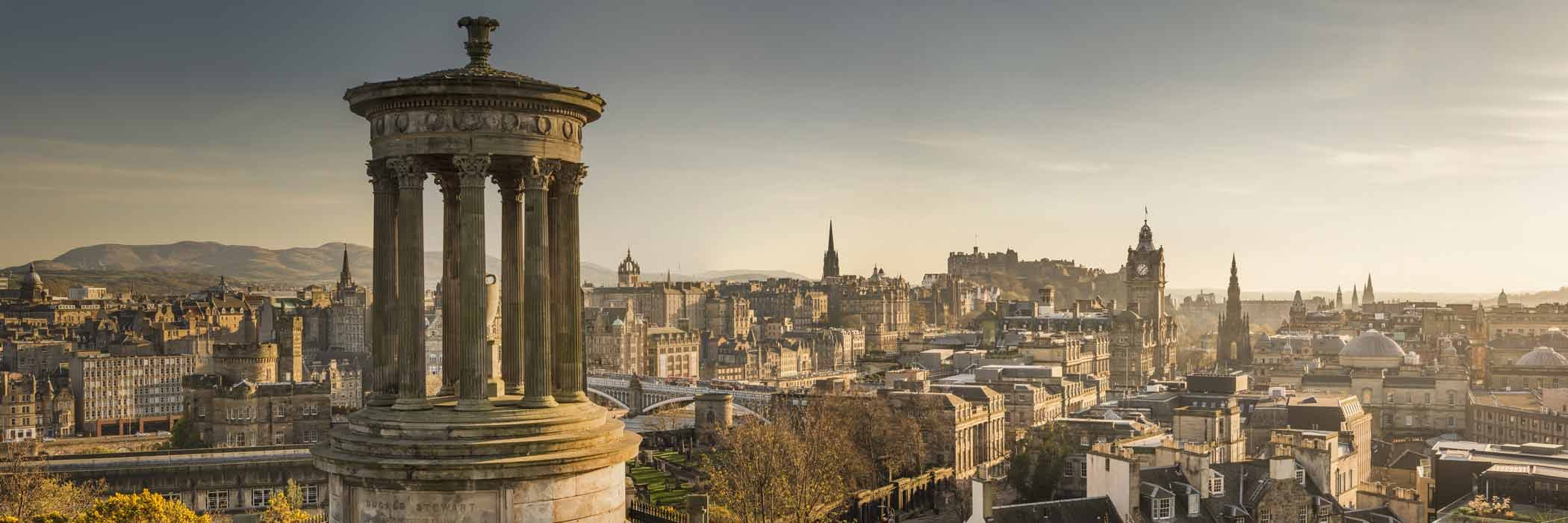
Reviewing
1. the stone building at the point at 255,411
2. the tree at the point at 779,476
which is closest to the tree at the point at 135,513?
the tree at the point at 779,476

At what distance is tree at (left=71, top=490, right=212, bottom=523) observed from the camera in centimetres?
3153

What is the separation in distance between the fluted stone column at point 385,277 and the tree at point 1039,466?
139ft

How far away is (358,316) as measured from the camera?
14425cm

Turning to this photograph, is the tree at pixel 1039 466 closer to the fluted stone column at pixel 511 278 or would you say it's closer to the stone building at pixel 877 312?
the fluted stone column at pixel 511 278

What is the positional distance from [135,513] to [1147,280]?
122403 millimetres

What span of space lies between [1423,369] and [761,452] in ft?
227

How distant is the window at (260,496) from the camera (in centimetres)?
5144

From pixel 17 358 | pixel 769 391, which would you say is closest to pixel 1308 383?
pixel 769 391

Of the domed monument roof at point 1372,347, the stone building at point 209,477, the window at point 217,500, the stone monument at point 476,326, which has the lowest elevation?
the window at point 217,500

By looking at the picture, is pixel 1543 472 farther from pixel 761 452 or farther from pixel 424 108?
pixel 424 108

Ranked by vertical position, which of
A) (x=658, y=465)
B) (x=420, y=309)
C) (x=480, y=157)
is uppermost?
(x=480, y=157)

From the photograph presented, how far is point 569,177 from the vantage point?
1238 cm

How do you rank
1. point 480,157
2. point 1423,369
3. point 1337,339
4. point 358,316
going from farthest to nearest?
point 358,316, point 1337,339, point 1423,369, point 480,157

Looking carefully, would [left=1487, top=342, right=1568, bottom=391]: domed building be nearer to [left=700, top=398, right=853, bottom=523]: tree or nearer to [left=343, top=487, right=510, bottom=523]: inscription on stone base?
[left=700, top=398, right=853, bottom=523]: tree
